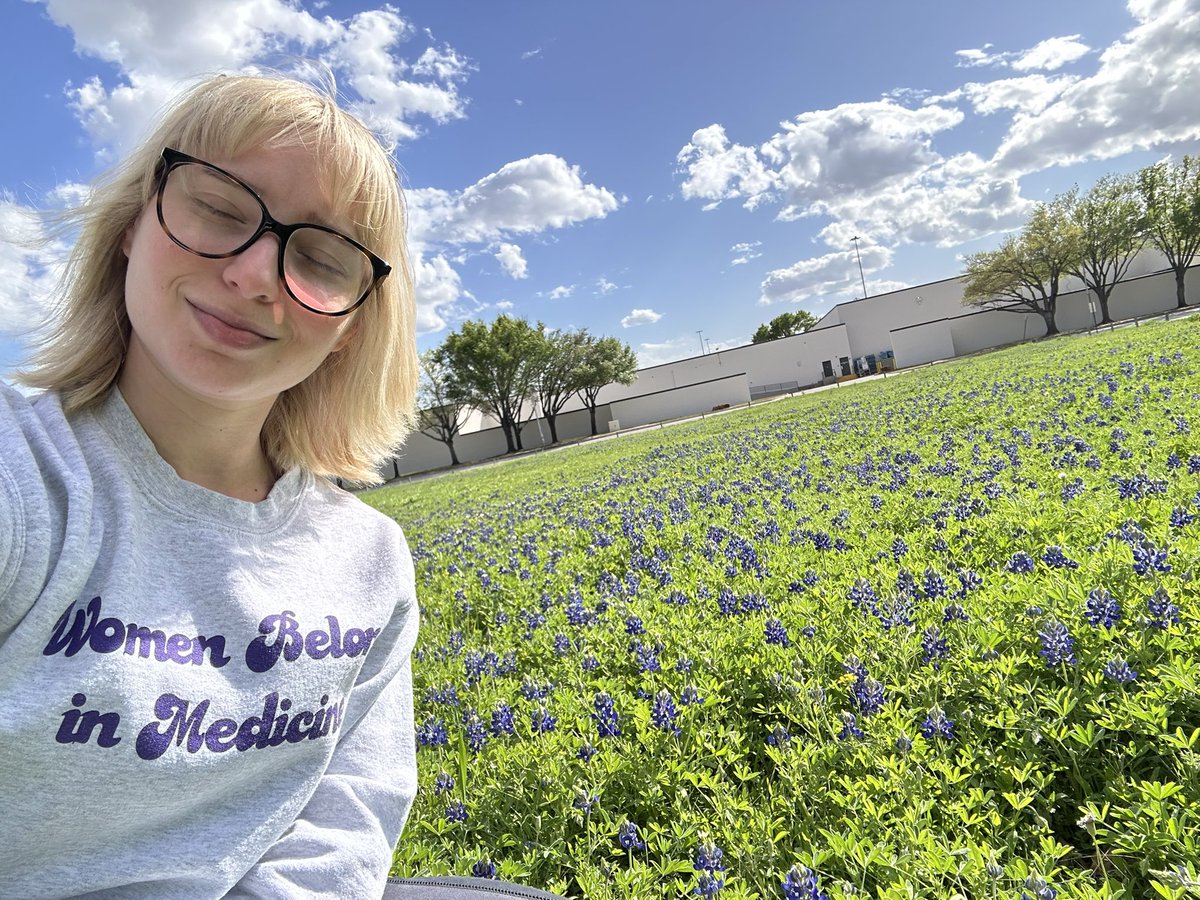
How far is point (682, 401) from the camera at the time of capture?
2112 inches

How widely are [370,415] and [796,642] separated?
2.03 m

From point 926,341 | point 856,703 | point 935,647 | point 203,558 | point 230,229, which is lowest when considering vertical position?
point 856,703

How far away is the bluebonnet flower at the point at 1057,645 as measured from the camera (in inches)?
85.9

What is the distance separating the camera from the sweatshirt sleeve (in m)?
1.41

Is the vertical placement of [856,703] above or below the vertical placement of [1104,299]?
below

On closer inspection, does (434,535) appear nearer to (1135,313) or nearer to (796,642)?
(796,642)

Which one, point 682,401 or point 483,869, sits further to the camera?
point 682,401

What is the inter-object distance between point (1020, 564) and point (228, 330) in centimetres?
330

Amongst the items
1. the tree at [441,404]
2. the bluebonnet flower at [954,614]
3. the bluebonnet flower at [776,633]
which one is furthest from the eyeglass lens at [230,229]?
the tree at [441,404]

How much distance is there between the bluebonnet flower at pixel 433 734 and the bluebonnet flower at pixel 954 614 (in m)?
2.15

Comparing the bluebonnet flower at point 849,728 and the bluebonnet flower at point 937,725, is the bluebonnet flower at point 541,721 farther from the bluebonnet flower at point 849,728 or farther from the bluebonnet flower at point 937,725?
the bluebonnet flower at point 937,725

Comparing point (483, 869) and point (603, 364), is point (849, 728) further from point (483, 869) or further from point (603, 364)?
point (603, 364)

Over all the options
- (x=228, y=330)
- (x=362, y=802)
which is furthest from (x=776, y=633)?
(x=228, y=330)

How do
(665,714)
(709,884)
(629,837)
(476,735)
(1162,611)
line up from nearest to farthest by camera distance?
(709,884) → (629,837) → (1162,611) → (665,714) → (476,735)
